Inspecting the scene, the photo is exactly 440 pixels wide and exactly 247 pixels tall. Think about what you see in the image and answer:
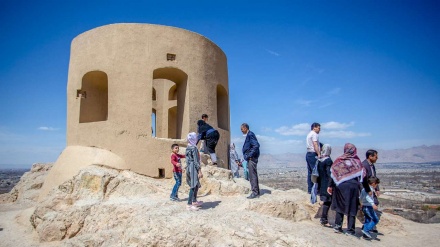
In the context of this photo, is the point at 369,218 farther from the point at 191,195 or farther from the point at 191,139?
the point at 191,139

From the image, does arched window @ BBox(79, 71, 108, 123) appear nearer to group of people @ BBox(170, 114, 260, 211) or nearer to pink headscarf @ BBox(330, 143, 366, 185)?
group of people @ BBox(170, 114, 260, 211)

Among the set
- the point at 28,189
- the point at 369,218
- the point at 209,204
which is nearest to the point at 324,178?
the point at 369,218

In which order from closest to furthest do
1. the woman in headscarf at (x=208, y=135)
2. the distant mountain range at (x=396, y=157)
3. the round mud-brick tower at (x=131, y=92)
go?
the woman in headscarf at (x=208, y=135)
the round mud-brick tower at (x=131, y=92)
the distant mountain range at (x=396, y=157)

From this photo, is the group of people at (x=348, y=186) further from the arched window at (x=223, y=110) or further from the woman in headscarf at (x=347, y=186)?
the arched window at (x=223, y=110)

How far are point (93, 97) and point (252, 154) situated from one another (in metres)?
6.48

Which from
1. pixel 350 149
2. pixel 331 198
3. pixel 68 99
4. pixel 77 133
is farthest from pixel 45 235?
pixel 350 149

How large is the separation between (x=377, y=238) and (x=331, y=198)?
1.30 m

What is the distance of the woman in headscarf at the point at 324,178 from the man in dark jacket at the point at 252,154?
1382mm

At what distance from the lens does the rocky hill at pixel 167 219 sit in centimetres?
493

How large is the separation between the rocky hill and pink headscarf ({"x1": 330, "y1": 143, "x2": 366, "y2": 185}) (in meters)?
1.06

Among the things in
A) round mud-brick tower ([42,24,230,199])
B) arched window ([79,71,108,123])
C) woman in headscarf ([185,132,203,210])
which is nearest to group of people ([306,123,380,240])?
woman in headscarf ([185,132,203,210])

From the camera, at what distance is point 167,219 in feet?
17.3

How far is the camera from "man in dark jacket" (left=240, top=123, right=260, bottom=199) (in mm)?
6715

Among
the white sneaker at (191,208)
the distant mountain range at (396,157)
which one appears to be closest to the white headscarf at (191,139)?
the white sneaker at (191,208)
